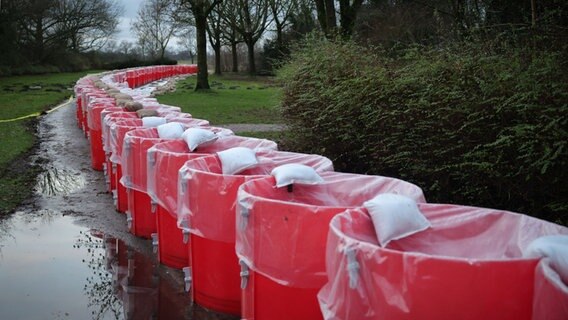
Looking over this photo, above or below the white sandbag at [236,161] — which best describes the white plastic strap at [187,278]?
below

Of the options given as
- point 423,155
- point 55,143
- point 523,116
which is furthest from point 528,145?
point 55,143

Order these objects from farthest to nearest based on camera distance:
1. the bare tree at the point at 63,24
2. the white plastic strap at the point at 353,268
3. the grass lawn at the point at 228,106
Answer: the bare tree at the point at 63,24
the grass lawn at the point at 228,106
the white plastic strap at the point at 353,268

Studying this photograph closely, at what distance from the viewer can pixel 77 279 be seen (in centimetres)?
501

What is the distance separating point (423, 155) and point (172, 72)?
151 ft

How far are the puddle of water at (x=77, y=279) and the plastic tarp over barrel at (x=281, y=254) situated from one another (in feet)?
3.27

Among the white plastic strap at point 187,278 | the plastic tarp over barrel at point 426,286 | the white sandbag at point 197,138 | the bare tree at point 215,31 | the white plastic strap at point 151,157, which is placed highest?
the bare tree at point 215,31

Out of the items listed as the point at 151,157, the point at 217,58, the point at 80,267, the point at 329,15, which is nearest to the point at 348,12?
the point at 329,15

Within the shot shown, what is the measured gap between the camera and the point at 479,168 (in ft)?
16.4

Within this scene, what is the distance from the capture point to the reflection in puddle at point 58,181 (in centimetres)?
828

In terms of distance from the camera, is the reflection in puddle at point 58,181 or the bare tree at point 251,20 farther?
the bare tree at point 251,20

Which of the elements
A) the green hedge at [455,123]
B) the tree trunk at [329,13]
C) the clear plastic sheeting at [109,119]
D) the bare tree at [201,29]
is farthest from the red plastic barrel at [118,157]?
the bare tree at [201,29]

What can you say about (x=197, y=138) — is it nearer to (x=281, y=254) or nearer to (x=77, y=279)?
(x=77, y=279)

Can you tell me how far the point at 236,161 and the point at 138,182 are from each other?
1.48 m

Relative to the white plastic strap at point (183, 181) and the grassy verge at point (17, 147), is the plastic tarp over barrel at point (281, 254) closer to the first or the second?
the white plastic strap at point (183, 181)
